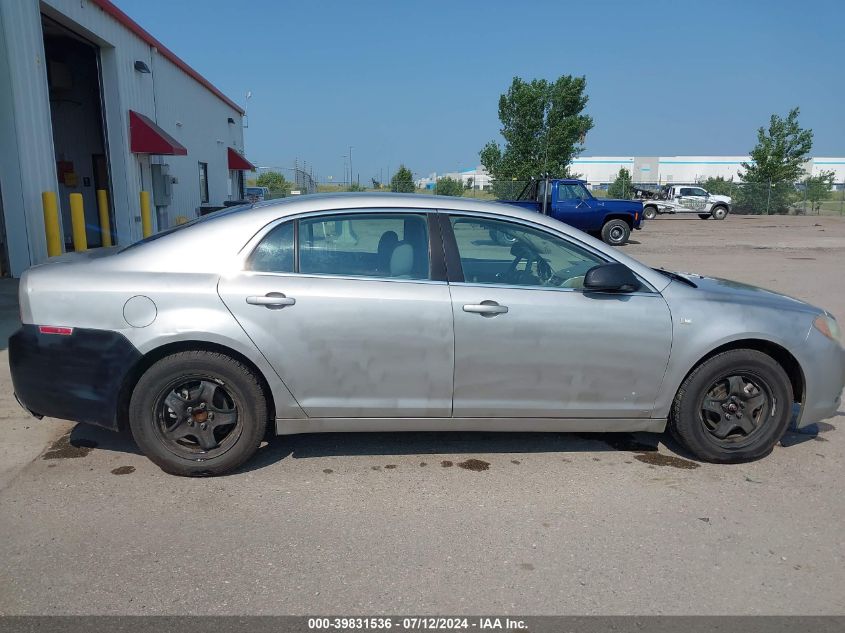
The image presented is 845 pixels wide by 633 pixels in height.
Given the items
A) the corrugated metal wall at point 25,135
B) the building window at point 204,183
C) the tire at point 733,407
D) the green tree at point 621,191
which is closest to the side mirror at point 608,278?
the tire at point 733,407

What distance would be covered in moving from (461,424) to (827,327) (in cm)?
246

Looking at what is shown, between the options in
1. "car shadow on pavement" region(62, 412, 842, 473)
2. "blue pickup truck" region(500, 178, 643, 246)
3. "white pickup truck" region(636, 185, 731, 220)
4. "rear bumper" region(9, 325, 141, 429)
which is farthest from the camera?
"white pickup truck" region(636, 185, 731, 220)

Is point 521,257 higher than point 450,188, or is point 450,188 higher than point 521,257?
point 450,188

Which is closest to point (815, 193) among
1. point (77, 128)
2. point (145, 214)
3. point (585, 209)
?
point (585, 209)

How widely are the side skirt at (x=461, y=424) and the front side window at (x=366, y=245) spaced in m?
0.88

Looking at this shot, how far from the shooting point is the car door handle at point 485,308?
12.4 feet

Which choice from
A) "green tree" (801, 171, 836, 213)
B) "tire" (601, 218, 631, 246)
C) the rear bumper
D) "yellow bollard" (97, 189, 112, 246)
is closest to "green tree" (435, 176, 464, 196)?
"tire" (601, 218, 631, 246)

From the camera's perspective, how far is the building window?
22.5 m

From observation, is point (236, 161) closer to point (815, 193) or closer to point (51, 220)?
point (51, 220)

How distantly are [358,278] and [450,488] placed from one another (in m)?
1.35

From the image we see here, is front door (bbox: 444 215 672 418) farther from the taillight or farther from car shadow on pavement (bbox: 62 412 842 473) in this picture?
the taillight

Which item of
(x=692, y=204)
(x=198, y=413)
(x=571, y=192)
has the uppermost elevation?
(x=571, y=192)

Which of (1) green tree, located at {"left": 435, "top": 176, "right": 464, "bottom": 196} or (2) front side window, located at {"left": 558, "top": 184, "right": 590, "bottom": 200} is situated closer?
(2) front side window, located at {"left": 558, "top": 184, "right": 590, "bottom": 200}

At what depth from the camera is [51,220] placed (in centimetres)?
1059
